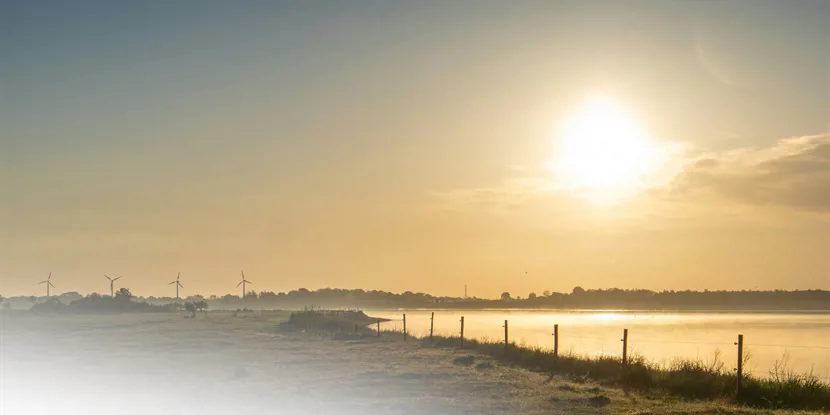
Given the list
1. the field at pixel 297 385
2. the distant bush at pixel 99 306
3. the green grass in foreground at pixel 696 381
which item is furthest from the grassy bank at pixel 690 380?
the distant bush at pixel 99 306

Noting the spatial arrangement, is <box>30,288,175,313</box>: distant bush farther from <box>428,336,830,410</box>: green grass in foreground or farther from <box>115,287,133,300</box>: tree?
<box>428,336,830,410</box>: green grass in foreground

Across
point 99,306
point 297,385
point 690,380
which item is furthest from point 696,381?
point 99,306

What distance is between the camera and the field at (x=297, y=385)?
19688mm

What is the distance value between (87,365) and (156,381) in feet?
27.2

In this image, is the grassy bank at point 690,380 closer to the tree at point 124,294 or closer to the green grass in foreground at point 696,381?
the green grass in foreground at point 696,381

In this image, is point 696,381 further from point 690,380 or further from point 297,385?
point 297,385

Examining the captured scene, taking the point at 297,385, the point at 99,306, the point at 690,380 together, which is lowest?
the point at 99,306

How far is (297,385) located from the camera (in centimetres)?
2427

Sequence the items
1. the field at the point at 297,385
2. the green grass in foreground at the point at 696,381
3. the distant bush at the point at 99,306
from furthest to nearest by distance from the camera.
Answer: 1. the distant bush at the point at 99,306
2. the green grass in foreground at the point at 696,381
3. the field at the point at 297,385

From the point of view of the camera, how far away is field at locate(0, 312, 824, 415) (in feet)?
64.6

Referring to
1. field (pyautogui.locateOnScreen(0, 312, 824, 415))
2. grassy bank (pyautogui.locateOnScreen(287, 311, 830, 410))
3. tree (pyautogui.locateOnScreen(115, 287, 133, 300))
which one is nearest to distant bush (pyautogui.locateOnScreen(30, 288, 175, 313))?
tree (pyautogui.locateOnScreen(115, 287, 133, 300))

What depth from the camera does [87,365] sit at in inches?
1282

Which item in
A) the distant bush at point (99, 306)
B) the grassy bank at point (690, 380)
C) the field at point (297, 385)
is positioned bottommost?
the distant bush at point (99, 306)

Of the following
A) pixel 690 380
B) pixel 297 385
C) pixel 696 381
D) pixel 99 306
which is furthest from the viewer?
pixel 99 306
